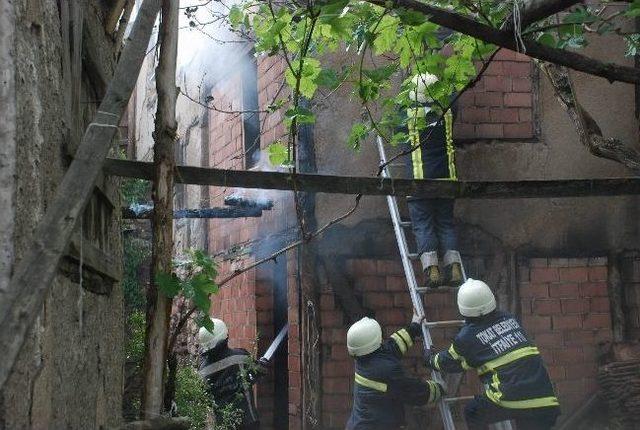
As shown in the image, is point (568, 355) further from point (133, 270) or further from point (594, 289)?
point (133, 270)

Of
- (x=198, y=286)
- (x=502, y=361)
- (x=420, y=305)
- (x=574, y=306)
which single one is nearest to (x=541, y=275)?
(x=574, y=306)

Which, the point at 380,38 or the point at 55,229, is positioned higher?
the point at 380,38

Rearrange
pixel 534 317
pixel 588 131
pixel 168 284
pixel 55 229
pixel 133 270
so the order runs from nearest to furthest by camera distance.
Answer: pixel 55 229 → pixel 168 284 → pixel 588 131 → pixel 534 317 → pixel 133 270

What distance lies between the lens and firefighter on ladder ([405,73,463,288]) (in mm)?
5902

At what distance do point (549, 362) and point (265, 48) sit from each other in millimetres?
4077

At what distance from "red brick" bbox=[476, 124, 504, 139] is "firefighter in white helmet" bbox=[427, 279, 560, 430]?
163 cm

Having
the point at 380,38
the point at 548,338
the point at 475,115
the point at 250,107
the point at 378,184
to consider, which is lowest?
the point at 548,338

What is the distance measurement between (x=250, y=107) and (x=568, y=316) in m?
3.87

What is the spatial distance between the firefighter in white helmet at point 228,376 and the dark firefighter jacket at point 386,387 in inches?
47.9

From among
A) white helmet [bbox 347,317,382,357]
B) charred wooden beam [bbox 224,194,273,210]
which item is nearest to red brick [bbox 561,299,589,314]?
white helmet [bbox 347,317,382,357]

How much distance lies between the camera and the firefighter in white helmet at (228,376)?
6.76 meters

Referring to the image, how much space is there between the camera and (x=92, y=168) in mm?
2129

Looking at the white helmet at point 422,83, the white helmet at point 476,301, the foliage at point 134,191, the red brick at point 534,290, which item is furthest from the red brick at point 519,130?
the foliage at point 134,191

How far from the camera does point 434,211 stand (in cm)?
604
